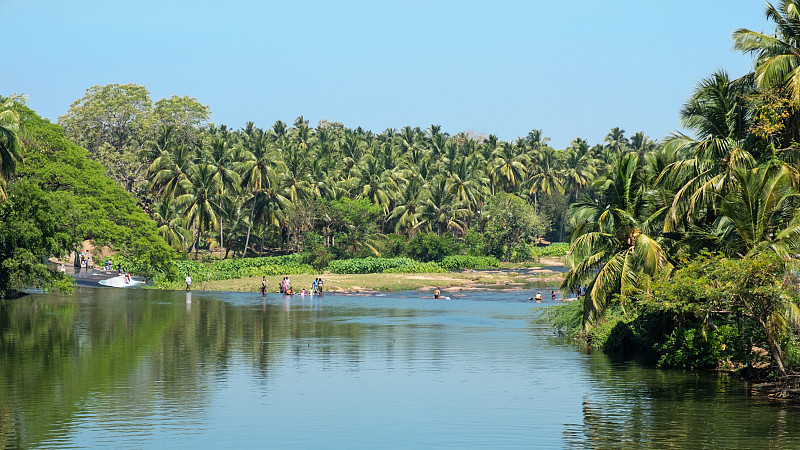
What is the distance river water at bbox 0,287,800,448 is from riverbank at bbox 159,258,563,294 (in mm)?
29440

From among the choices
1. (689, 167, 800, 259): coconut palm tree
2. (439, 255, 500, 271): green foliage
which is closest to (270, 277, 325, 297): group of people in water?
(439, 255, 500, 271): green foliage

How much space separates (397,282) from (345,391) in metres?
55.5

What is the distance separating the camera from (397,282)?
3410 inches

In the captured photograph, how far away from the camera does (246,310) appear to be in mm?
63125

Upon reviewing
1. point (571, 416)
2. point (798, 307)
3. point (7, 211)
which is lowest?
point (571, 416)

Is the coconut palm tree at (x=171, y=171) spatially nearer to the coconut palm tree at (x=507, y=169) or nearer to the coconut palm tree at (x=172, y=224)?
the coconut palm tree at (x=172, y=224)

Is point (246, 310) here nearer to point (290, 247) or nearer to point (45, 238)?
point (45, 238)

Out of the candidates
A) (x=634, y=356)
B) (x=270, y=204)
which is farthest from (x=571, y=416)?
(x=270, y=204)

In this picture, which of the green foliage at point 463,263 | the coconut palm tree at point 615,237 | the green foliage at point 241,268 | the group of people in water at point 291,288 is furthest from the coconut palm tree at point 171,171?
the coconut palm tree at point 615,237

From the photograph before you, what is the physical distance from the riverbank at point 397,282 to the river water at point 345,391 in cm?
2944

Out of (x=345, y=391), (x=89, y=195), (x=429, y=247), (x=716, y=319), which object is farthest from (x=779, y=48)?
(x=429, y=247)

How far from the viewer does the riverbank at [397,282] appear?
83.6 m

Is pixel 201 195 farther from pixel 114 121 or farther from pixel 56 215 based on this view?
pixel 56 215

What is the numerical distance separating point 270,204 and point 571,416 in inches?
2993
